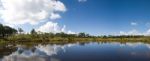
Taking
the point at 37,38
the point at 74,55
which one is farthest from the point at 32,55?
the point at 37,38

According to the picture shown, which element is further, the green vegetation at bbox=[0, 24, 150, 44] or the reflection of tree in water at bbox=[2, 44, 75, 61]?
the green vegetation at bbox=[0, 24, 150, 44]

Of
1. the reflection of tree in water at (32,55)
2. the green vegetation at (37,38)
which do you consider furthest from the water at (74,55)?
the green vegetation at (37,38)

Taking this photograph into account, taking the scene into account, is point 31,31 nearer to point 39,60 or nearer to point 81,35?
point 81,35

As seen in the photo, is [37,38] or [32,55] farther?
[37,38]

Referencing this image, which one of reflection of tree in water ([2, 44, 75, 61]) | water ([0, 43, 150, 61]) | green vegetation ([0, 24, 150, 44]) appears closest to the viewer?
reflection of tree in water ([2, 44, 75, 61])

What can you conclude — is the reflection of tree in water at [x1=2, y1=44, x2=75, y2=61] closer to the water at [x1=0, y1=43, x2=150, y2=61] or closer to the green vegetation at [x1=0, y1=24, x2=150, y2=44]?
the water at [x1=0, y1=43, x2=150, y2=61]

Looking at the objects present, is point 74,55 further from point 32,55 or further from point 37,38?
point 37,38

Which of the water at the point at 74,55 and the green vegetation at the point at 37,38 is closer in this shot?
A: the water at the point at 74,55

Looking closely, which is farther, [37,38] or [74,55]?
[37,38]

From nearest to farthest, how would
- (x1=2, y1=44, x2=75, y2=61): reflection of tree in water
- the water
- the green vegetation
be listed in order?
(x1=2, y1=44, x2=75, y2=61): reflection of tree in water → the water → the green vegetation

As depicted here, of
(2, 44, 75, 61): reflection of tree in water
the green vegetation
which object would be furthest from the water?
the green vegetation

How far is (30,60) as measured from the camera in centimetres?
3170

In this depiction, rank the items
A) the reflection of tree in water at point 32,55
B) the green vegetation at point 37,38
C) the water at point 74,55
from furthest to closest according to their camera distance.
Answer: the green vegetation at point 37,38, the water at point 74,55, the reflection of tree in water at point 32,55

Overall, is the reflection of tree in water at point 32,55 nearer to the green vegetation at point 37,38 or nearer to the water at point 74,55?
the water at point 74,55
